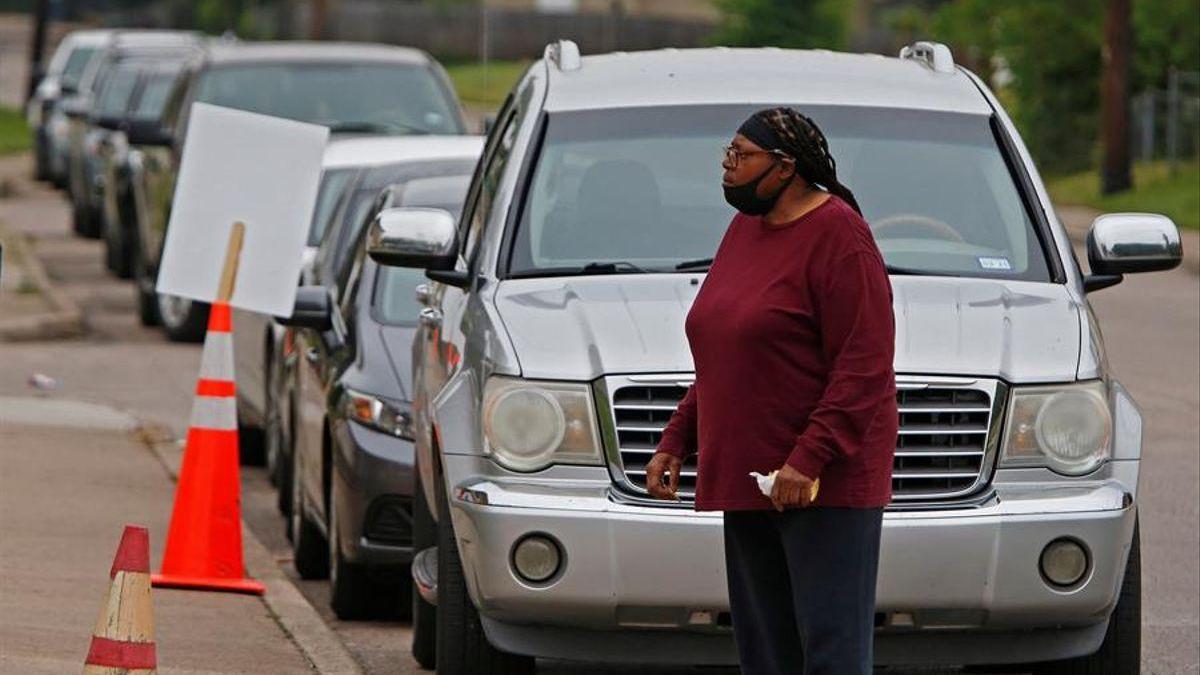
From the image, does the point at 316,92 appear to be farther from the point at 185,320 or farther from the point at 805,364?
the point at 805,364

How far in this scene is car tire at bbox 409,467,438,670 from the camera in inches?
342

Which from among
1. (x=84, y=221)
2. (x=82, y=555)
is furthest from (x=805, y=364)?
(x=84, y=221)

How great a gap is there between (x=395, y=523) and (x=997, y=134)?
2.40m

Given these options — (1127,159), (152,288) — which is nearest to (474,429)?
(152,288)

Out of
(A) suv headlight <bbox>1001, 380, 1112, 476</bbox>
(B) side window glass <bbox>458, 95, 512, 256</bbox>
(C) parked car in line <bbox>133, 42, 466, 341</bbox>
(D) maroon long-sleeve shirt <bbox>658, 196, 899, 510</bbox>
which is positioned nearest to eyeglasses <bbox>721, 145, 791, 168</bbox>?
(D) maroon long-sleeve shirt <bbox>658, 196, 899, 510</bbox>

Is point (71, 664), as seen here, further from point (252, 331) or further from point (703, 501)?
point (252, 331)

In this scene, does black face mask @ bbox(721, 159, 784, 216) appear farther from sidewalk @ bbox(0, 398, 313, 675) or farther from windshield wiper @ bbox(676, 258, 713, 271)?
sidewalk @ bbox(0, 398, 313, 675)

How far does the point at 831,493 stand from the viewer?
19.5 feet

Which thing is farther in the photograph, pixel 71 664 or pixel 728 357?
pixel 71 664

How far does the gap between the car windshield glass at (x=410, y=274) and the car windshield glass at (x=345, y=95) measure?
6.33 metres

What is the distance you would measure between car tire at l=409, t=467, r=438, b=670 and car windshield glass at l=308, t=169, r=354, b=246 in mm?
4952

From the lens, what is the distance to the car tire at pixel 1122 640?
7793 millimetres

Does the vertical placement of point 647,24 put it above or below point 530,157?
below

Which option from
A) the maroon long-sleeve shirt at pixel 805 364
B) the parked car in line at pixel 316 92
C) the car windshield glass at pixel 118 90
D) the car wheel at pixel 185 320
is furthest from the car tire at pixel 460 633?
the car windshield glass at pixel 118 90
